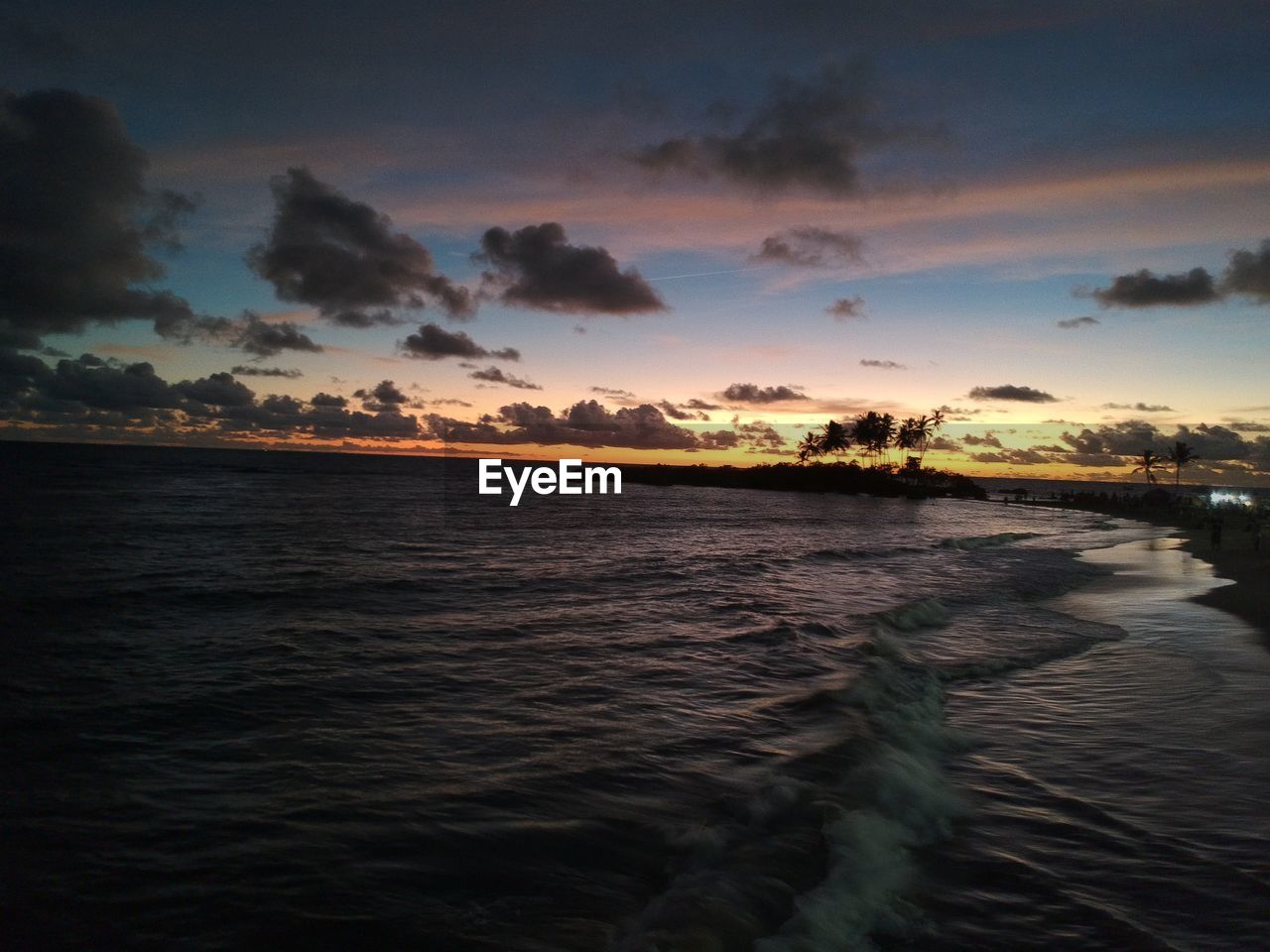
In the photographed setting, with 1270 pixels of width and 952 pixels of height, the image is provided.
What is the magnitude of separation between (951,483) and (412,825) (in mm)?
168419

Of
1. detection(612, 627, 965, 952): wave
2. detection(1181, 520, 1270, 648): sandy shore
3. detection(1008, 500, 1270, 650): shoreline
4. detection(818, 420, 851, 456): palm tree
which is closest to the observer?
detection(612, 627, 965, 952): wave

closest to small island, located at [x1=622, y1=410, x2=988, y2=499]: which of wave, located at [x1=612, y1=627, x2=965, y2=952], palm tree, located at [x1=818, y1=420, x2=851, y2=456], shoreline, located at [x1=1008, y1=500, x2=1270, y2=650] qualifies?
palm tree, located at [x1=818, y1=420, x2=851, y2=456]

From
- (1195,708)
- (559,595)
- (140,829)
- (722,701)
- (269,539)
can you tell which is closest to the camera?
(140,829)

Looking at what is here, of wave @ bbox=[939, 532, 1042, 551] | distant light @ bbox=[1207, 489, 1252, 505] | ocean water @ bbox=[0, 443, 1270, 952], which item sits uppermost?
distant light @ bbox=[1207, 489, 1252, 505]

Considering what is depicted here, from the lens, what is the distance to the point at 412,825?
7996 mm

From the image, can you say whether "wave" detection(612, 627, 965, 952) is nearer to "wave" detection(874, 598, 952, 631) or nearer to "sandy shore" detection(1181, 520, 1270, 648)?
"wave" detection(874, 598, 952, 631)

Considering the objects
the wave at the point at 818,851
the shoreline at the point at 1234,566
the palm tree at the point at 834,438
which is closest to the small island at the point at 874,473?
the palm tree at the point at 834,438

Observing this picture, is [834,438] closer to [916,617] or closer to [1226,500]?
[1226,500]

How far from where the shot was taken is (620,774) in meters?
9.65

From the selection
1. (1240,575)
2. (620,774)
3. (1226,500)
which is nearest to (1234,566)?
(1240,575)

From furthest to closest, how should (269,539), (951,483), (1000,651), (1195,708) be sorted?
(951,483), (269,539), (1000,651), (1195,708)

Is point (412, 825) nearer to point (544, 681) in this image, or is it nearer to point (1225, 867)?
point (544, 681)

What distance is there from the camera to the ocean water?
635cm

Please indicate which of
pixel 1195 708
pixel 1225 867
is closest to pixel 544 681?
pixel 1225 867
